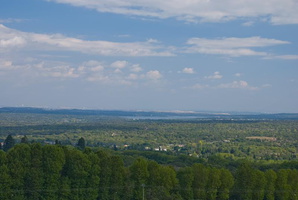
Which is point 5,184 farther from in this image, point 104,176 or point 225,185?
point 225,185

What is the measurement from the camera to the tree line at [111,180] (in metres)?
43.7

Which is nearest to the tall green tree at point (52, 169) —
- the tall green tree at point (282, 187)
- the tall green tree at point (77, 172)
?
the tall green tree at point (77, 172)

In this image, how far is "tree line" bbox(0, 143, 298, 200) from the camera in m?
43.7

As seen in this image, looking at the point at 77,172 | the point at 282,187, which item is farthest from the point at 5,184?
the point at 282,187

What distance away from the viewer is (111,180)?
46.7 metres

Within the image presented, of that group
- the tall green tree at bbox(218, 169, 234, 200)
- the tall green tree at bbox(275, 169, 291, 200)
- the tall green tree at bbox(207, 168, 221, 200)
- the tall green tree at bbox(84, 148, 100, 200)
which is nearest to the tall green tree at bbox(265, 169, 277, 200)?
the tall green tree at bbox(275, 169, 291, 200)

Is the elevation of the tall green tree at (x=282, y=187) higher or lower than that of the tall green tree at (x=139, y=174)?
lower

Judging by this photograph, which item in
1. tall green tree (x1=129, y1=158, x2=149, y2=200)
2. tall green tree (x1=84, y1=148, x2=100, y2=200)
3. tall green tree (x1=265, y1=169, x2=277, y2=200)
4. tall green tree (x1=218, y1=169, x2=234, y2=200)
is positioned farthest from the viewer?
tall green tree (x1=265, y1=169, x2=277, y2=200)

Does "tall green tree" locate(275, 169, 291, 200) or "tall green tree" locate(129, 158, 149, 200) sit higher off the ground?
"tall green tree" locate(129, 158, 149, 200)

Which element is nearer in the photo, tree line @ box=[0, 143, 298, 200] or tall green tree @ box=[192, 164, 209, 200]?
tree line @ box=[0, 143, 298, 200]

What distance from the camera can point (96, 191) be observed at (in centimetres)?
4534

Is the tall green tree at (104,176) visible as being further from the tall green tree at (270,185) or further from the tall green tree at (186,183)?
the tall green tree at (270,185)

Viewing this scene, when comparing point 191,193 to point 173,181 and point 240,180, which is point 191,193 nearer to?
point 173,181

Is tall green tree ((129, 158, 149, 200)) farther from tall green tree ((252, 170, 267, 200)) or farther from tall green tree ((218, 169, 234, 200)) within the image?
tall green tree ((252, 170, 267, 200))
